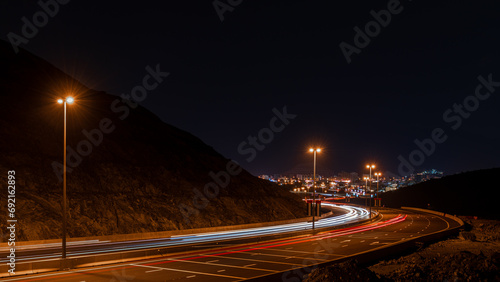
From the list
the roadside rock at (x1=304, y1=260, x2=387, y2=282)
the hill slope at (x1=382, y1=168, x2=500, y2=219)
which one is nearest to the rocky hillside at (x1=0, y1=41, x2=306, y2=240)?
the roadside rock at (x1=304, y1=260, x2=387, y2=282)

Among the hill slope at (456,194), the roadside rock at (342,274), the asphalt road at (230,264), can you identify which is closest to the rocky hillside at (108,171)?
the asphalt road at (230,264)

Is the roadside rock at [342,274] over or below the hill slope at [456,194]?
over

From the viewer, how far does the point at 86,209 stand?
3966cm

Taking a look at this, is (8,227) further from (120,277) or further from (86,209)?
(120,277)

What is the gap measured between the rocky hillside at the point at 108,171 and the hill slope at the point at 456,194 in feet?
237

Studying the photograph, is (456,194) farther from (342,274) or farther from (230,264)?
(342,274)

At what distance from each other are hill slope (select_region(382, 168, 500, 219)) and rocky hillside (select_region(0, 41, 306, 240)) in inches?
2846

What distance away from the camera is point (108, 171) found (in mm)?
49438

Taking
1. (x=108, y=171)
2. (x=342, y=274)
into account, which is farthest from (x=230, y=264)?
(x=108, y=171)

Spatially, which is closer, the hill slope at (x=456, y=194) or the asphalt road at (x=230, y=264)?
the asphalt road at (x=230, y=264)

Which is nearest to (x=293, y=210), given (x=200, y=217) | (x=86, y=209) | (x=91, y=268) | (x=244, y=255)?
(x=200, y=217)

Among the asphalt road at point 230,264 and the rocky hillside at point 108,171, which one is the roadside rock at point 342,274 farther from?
the rocky hillside at point 108,171

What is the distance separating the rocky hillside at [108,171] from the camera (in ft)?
129

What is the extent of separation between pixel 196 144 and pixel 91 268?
5789 centimetres
